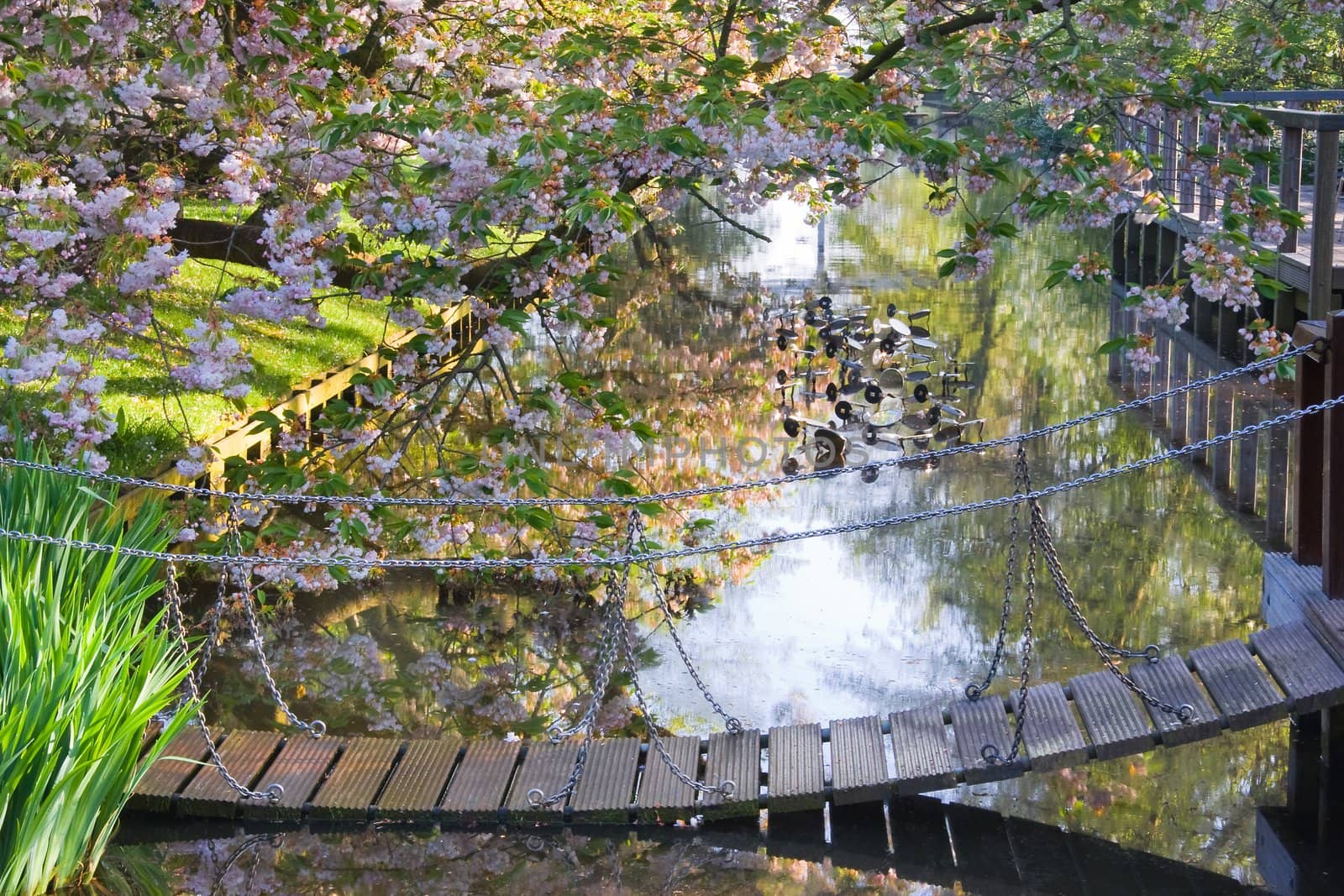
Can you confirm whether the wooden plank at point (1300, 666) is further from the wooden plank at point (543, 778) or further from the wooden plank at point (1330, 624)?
the wooden plank at point (543, 778)

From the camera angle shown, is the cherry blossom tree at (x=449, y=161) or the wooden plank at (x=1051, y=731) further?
the cherry blossom tree at (x=449, y=161)

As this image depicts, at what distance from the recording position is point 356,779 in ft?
18.5

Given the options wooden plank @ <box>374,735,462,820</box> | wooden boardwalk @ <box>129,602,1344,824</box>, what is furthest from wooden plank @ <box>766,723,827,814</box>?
wooden plank @ <box>374,735,462,820</box>

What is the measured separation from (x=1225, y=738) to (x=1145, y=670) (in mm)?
763

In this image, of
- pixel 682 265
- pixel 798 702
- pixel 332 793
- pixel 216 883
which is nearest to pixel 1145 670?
pixel 798 702

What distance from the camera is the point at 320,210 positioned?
6.54 meters

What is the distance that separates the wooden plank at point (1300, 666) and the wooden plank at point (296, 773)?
361 centimetres

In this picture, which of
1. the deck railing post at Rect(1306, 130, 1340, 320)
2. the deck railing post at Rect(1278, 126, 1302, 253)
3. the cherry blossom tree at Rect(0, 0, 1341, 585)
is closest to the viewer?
the cherry blossom tree at Rect(0, 0, 1341, 585)

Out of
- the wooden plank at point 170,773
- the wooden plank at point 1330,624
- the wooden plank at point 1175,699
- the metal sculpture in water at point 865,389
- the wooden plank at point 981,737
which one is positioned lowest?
the metal sculpture in water at point 865,389

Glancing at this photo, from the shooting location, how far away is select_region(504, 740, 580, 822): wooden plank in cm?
546

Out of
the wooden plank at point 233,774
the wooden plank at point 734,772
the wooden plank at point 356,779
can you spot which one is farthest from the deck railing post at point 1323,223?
the wooden plank at point 233,774

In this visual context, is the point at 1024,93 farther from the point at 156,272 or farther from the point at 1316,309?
the point at 1316,309

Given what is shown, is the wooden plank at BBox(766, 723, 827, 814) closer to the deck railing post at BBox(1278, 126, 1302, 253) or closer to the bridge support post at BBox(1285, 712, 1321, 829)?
the bridge support post at BBox(1285, 712, 1321, 829)

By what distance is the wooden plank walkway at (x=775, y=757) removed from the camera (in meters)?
5.43
